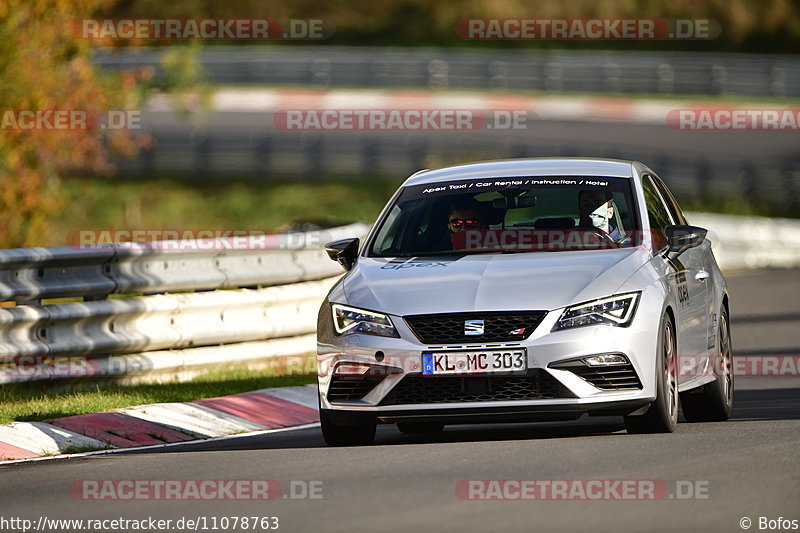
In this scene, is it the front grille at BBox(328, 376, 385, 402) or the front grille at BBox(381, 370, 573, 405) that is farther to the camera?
A: the front grille at BBox(328, 376, 385, 402)

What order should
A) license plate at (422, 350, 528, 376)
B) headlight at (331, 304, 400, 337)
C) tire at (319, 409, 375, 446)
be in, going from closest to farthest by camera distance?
1. license plate at (422, 350, 528, 376)
2. headlight at (331, 304, 400, 337)
3. tire at (319, 409, 375, 446)

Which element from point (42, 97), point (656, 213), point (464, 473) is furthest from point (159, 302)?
point (42, 97)

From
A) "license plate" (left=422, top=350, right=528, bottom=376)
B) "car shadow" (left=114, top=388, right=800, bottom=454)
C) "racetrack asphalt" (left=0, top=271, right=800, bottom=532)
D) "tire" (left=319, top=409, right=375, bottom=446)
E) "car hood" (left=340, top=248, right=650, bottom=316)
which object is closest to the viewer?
"racetrack asphalt" (left=0, top=271, right=800, bottom=532)

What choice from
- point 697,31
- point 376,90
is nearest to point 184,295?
point 376,90

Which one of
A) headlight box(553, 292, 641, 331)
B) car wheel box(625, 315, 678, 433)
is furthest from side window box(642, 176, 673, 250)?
headlight box(553, 292, 641, 331)

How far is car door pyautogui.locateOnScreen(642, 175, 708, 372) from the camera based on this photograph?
10273 millimetres

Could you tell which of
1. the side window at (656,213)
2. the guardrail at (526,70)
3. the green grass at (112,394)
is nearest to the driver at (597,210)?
the side window at (656,213)

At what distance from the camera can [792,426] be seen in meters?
10.1

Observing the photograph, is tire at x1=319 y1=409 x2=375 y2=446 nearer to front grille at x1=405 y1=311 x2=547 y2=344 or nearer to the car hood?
the car hood

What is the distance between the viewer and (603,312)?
30.8 ft

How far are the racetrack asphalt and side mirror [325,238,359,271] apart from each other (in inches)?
45.7

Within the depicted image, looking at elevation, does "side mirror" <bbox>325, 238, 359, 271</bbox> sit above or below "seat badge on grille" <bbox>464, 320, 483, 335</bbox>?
above

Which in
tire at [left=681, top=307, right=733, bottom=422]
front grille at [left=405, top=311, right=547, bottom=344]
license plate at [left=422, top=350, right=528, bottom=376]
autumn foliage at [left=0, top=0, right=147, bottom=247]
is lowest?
tire at [left=681, top=307, right=733, bottom=422]

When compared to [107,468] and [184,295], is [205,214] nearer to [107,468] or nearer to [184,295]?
[184,295]
